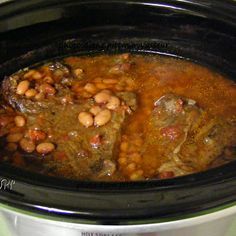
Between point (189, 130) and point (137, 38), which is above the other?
point (137, 38)

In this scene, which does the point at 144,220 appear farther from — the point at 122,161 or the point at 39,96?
the point at 39,96

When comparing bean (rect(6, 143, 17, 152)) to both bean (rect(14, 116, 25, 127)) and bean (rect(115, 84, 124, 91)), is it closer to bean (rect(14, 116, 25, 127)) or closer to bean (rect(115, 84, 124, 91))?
bean (rect(14, 116, 25, 127))

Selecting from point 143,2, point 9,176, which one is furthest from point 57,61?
point 9,176

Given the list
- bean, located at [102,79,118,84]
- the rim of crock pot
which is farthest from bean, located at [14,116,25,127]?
the rim of crock pot

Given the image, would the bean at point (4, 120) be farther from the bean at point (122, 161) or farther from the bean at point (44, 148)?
the bean at point (122, 161)

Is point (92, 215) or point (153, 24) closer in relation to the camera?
point (92, 215)

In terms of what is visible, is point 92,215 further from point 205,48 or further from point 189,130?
point 205,48

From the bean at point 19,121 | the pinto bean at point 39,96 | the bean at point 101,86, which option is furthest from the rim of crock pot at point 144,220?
the bean at point 101,86

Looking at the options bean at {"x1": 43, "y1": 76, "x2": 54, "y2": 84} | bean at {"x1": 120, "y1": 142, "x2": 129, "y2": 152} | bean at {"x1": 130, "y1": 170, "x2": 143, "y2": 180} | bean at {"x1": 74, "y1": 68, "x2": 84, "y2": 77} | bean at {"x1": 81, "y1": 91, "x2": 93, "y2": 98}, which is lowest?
bean at {"x1": 130, "y1": 170, "x2": 143, "y2": 180}
